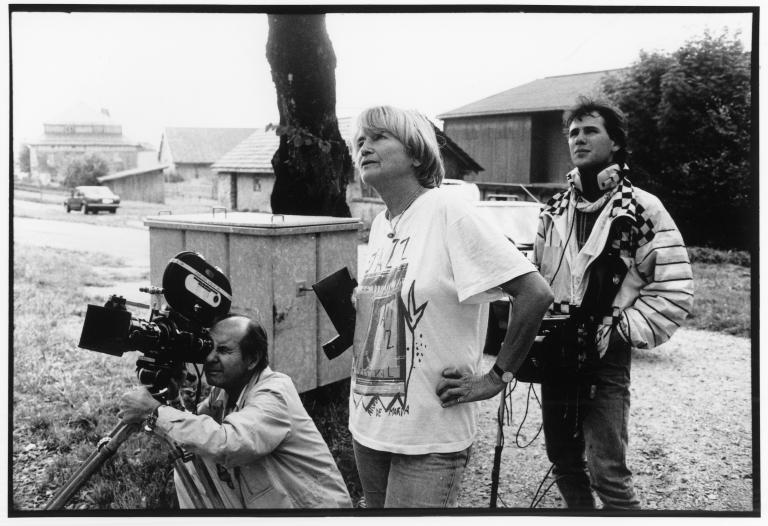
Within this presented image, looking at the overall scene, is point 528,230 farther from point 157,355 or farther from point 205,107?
point 157,355

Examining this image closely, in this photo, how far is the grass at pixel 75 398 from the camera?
293cm

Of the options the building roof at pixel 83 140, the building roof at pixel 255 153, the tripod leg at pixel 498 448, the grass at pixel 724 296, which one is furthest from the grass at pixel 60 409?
the grass at pixel 724 296

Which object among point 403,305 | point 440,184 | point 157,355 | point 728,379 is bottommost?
point 728,379

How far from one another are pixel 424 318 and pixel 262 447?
2.26 feet

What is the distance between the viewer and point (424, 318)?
1869mm

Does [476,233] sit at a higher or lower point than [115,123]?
lower

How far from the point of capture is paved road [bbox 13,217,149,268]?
2.98 m

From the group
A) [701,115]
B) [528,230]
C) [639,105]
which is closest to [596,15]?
[701,115]

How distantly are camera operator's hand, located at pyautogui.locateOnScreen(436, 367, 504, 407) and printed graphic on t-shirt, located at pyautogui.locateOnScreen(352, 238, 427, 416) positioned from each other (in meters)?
0.10

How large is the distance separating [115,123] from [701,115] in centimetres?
282

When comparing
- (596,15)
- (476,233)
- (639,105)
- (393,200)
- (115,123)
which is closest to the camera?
(476,233)

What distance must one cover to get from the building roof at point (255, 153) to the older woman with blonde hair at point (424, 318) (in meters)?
1.52

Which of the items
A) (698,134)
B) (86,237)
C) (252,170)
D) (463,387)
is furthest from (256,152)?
(698,134)

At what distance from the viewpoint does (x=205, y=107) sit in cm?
322
